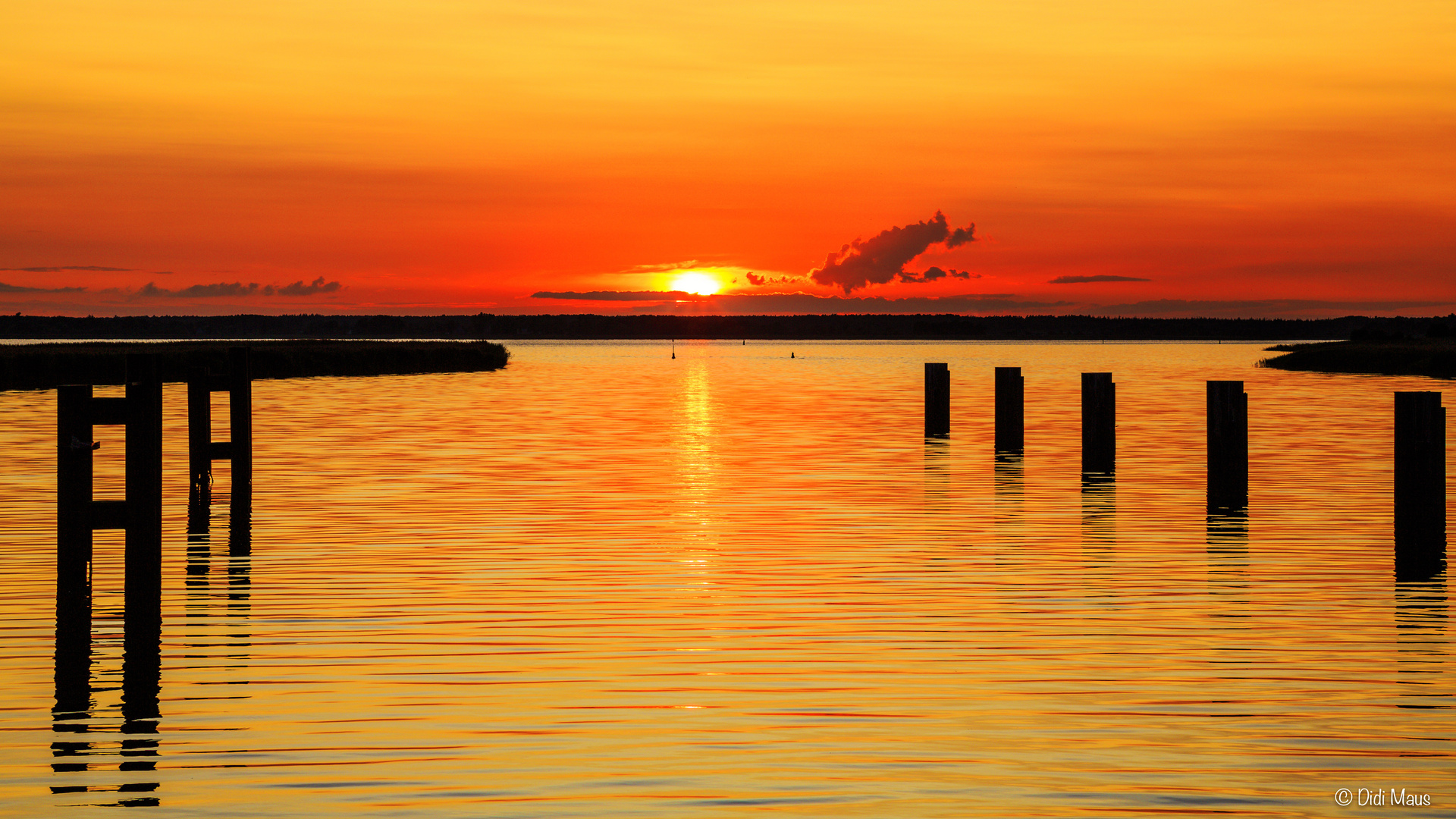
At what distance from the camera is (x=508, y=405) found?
5944 centimetres

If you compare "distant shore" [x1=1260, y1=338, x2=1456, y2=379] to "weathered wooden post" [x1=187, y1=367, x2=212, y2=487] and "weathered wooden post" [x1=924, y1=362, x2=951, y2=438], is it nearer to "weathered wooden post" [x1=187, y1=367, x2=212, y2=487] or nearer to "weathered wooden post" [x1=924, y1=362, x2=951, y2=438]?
"weathered wooden post" [x1=924, y1=362, x2=951, y2=438]

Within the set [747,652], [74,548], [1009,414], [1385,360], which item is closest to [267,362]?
[1009,414]

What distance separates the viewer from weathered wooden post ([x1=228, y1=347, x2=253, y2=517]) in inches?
969

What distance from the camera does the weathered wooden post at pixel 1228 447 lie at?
23203 millimetres

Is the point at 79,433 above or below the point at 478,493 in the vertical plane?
above

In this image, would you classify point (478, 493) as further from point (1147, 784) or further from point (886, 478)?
point (1147, 784)

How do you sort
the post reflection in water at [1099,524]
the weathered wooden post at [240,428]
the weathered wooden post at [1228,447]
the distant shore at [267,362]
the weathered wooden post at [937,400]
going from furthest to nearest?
the distant shore at [267,362], the weathered wooden post at [937,400], the weathered wooden post at [240,428], the weathered wooden post at [1228,447], the post reflection in water at [1099,524]

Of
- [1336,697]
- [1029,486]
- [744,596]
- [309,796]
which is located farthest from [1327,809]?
[1029,486]

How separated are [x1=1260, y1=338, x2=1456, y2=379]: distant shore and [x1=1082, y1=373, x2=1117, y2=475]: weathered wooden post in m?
59.4

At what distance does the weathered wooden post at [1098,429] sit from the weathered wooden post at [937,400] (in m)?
9.76

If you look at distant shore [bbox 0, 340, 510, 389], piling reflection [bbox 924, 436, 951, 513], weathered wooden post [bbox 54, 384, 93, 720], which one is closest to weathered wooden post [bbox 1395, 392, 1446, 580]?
piling reflection [bbox 924, 436, 951, 513]

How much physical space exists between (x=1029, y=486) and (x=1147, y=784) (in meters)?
19.2

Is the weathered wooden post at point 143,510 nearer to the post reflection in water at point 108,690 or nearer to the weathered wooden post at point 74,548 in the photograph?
the post reflection in water at point 108,690

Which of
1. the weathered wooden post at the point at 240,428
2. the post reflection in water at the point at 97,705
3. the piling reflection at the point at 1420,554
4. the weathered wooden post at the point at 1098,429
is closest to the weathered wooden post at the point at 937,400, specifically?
the weathered wooden post at the point at 1098,429
